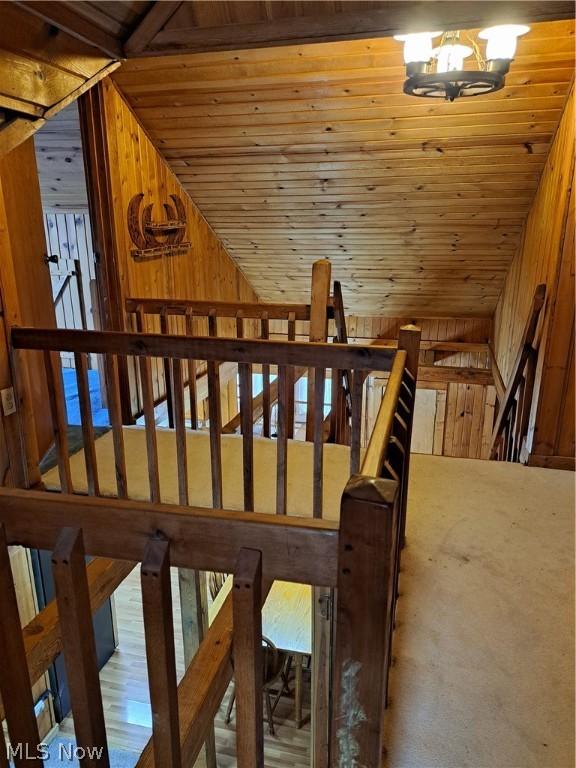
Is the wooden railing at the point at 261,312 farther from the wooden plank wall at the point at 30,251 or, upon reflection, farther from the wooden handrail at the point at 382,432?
the wooden handrail at the point at 382,432

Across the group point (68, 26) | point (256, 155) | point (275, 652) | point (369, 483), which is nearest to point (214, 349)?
point (68, 26)

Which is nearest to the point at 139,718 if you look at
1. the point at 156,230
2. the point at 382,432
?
the point at 156,230

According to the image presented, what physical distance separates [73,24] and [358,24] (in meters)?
1.08

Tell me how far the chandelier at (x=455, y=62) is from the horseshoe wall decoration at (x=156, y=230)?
2.16m

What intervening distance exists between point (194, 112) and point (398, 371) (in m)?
2.88

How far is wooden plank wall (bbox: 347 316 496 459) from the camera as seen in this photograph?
6.18 meters

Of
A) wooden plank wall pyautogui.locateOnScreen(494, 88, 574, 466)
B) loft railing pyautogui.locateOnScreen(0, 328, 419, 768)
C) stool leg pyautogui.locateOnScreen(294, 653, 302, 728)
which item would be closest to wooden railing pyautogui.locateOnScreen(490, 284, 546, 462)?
wooden plank wall pyautogui.locateOnScreen(494, 88, 574, 466)

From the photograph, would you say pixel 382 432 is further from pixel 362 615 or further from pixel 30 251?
pixel 30 251

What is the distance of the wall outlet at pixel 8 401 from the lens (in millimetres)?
2340

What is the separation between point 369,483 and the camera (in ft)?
2.54

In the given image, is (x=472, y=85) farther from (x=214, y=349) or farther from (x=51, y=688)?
(x=51, y=688)

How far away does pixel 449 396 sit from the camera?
21.1ft

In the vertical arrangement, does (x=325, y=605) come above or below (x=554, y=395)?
below

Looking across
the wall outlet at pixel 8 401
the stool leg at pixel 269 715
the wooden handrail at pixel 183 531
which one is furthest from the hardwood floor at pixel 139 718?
the wooden handrail at pixel 183 531
